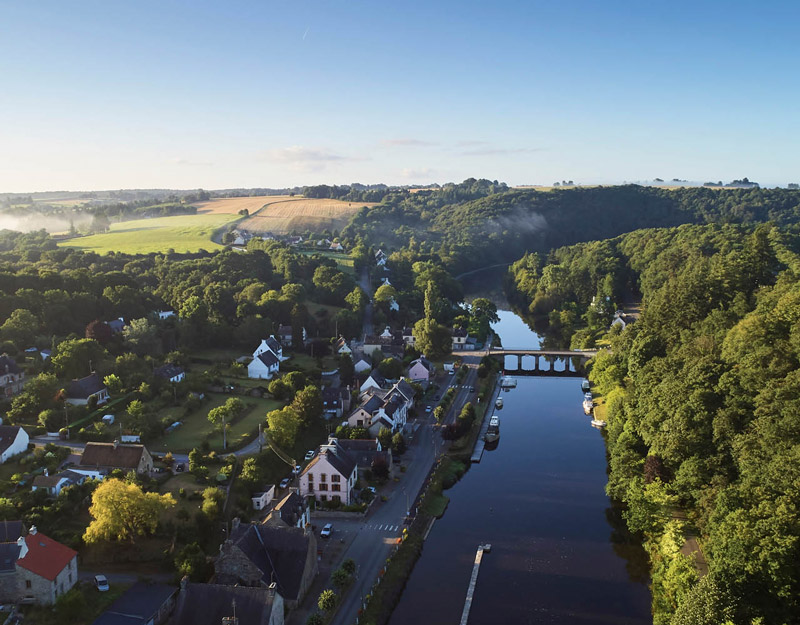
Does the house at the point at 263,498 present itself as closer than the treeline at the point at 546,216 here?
Yes

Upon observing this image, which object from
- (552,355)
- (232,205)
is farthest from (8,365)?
(232,205)

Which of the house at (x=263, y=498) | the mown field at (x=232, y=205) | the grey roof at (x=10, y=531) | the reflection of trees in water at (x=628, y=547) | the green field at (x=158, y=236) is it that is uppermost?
the mown field at (x=232, y=205)

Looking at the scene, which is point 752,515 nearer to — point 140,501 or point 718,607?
point 718,607

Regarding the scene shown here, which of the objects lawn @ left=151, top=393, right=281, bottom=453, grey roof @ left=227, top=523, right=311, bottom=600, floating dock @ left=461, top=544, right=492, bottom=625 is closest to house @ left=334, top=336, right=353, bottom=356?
lawn @ left=151, top=393, right=281, bottom=453

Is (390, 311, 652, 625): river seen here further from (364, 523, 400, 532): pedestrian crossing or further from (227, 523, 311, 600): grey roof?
(227, 523, 311, 600): grey roof

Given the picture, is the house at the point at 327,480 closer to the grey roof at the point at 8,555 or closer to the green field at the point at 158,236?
the grey roof at the point at 8,555

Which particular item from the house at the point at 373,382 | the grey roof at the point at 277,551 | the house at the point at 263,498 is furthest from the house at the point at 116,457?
the house at the point at 373,382
